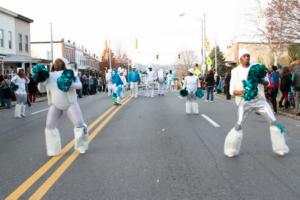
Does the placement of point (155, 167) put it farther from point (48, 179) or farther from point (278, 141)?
point (278, 141)

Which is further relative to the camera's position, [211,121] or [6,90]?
[6,90]

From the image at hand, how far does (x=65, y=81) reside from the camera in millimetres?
8320

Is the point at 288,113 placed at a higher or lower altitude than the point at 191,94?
lower

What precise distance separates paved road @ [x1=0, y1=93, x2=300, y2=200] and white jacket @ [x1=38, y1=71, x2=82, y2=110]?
952mm

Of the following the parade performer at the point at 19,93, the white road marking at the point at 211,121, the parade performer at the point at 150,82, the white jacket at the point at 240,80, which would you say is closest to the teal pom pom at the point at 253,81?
the white jacket at the point at 240,80

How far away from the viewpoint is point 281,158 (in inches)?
320

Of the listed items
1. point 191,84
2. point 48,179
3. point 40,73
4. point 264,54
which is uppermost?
point 264,54

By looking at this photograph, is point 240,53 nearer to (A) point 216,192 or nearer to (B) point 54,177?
(A) point 216,192

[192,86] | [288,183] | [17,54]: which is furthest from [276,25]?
[17,54]

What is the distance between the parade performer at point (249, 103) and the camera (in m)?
8.12

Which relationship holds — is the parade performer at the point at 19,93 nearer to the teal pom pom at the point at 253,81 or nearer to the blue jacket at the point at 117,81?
the blue jacket at the point at 117,81

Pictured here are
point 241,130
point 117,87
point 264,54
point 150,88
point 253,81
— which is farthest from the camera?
point 264,54

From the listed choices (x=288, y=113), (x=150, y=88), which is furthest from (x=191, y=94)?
(x=150, y=88)

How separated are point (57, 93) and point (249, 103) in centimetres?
339
